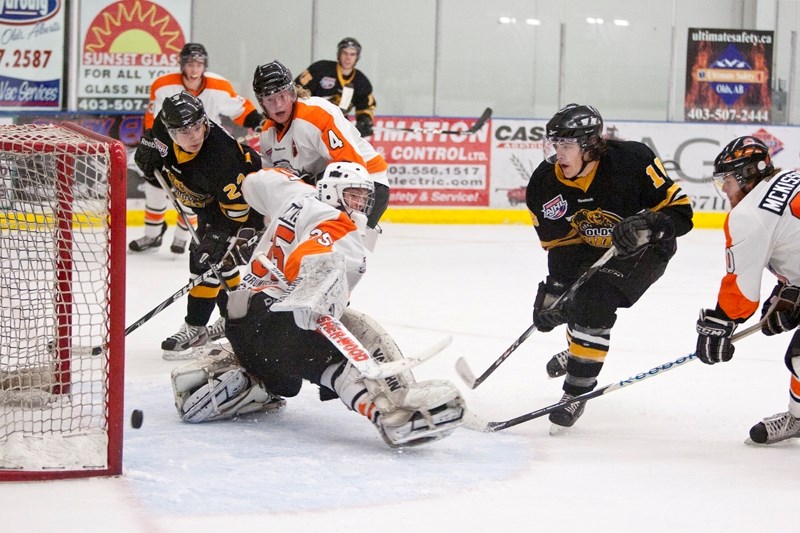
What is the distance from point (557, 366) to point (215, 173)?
135 cm

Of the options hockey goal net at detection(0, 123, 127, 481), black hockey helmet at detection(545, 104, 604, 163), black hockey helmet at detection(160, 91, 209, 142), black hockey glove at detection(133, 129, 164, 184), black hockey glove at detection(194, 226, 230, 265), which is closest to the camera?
hockey goal net at detection(0, 123, 127, 481)

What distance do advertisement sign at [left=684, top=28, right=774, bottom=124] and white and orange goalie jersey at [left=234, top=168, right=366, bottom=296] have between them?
685 centimetres

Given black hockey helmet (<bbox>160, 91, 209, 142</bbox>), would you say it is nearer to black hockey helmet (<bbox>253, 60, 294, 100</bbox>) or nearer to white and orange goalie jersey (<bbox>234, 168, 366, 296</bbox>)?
black hockey helmet (<bbox>253, 60, 294, 100</bbox>)

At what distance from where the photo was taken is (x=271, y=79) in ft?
12.8

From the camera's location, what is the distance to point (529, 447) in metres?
3.16

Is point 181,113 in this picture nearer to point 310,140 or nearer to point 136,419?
point 310,140

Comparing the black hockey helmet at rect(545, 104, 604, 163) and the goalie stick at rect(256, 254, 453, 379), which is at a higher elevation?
the black hockey helmet at rect(545, 104, 604, 163)

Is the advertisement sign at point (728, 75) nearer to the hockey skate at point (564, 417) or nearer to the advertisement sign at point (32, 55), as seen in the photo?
the advertisement sign at point (32, 55)

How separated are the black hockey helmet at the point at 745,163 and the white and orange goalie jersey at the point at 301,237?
39.4 inches

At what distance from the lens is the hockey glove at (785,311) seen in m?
3.16

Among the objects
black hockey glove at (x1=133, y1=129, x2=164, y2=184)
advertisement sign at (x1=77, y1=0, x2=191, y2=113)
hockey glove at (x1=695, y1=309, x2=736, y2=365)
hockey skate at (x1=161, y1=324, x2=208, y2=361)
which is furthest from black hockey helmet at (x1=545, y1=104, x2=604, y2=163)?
advertisement sign at (x1=77, y1=0, x2=191, y2=113)

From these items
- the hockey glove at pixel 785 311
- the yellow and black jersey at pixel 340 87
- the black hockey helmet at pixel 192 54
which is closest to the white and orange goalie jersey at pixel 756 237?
the hockey glove at pixel 785 311

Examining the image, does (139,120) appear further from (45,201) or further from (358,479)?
(358,479)

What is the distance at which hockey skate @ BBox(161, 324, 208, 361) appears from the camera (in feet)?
13.9
